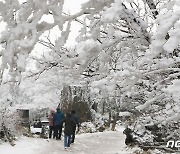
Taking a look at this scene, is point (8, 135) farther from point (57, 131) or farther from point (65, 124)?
point (57, 131)

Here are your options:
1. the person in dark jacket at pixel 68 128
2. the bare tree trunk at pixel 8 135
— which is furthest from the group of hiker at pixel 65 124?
the bare tree trunk at pixel 8 135

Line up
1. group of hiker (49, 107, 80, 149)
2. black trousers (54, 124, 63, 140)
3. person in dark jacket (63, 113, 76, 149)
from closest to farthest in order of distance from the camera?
person in dark jacket (63, 113, 76, 149) < group of hiker (49, 107, 80, 149) < black trousers (54, 124, 63, 140)

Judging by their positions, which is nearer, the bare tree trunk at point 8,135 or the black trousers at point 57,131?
the bare tree trunk at point 8,135

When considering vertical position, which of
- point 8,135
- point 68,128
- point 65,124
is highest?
point 65,124

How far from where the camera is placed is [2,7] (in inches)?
121

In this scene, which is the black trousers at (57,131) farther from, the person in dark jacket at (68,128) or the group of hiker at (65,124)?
the person in dark jacket at (68,128)

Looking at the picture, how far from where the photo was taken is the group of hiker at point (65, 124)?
41.2 ft

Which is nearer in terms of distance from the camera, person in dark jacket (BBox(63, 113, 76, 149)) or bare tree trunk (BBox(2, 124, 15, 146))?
person in dark jacket (BBox(63, 113, 76, 149))

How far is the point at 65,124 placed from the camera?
501 inches

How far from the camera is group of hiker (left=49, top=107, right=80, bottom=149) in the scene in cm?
1256

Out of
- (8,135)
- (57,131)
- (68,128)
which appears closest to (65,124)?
(68,128)

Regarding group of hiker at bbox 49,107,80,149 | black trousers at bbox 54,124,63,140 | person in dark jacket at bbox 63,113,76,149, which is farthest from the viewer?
black trousers at bbox 54,124,63,140

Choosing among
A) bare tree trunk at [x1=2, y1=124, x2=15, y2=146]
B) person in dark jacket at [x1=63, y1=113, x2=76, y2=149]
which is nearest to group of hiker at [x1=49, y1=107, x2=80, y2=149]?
person in dark jacket at [x1=63, y1=113, x2=76, y2=149]

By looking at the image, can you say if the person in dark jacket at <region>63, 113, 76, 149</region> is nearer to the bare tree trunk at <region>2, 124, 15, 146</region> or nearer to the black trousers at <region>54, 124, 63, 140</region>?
the bare tree trunk at <region>2, 124, 15, 146</region>
